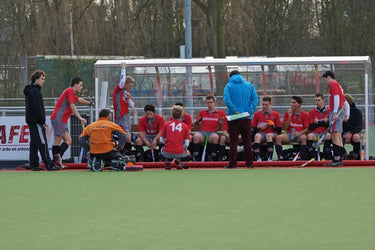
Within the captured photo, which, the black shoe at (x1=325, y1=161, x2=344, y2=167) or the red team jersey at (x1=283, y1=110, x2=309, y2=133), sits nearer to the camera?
the black shoe at (x1=325, y1=161, x2=344, y2=167)

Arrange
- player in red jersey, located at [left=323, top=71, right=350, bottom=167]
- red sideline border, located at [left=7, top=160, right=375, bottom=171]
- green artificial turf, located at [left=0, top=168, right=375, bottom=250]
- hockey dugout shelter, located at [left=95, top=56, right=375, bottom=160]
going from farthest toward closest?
hockey dugout shelter, located at [left=95, top=56, right=375, bottom=160] → red sideline border, located at [left=7, top=160, right=375, bottom=171] → player in red jersey, located at [left=323, top=71, right=350, bottom=167] → green artificial turf, located at [left=0, top=168, right=375, bottom=250]

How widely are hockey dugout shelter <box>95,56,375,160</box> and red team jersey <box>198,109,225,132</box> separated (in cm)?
116

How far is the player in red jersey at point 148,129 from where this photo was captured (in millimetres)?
16734

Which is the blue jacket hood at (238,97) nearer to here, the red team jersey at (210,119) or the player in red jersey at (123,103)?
the red team jersey at (210,119)

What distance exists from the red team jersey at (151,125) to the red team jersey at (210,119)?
0.78 metres

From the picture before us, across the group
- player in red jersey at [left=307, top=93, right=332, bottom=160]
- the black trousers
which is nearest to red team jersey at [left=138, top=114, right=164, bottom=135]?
the black trousers

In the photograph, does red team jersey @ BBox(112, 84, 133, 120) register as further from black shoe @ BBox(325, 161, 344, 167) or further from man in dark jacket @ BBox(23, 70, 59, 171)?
black shoe @ BBox(325, 161, 344, 167)

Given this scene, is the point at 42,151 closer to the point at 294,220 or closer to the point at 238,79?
the point at 238,79

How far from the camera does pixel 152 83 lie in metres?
18.5

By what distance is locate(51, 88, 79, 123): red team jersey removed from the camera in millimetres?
16078

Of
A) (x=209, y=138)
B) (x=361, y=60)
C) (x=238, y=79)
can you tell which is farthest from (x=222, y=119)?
(x=361, y=60)

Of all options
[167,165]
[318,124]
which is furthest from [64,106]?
[318,124]

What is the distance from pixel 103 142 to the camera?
15117 mm

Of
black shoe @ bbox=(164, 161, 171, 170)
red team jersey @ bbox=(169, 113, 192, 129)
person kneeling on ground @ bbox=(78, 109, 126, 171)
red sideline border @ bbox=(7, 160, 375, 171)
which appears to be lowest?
red sideline border @ bbox=(7, 160, 375, 171)
